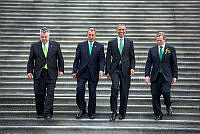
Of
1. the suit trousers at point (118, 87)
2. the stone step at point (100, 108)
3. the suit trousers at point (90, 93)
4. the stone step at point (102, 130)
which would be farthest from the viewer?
the stone step at point (100, 108)

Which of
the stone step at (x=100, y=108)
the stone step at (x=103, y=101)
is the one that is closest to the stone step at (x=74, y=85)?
the stone step at (x=103, y=101)

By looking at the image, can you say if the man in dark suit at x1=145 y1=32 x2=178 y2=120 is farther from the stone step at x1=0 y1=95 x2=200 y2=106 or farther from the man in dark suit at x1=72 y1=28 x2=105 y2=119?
the man in dark suit at x1=72 y1=28 x2=105 y2=119

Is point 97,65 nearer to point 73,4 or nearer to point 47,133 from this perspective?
point 47,133

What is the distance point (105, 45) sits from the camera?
8.85m

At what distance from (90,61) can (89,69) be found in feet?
0.50

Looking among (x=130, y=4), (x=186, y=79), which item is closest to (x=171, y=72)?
Answer: (x=186, y=79)

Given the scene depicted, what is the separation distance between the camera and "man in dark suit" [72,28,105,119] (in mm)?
6012

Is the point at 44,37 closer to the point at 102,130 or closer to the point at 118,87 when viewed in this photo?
the point at 118,87

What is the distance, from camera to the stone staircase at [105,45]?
235 inches

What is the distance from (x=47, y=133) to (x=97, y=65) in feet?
5.06

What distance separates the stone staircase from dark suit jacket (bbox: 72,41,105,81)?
861 mm

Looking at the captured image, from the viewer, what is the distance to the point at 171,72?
6.02 metres

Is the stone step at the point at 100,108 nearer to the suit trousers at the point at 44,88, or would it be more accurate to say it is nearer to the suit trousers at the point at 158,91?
the suit trousers at the point at 158,91

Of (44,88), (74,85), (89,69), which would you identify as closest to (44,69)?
(44,88)
